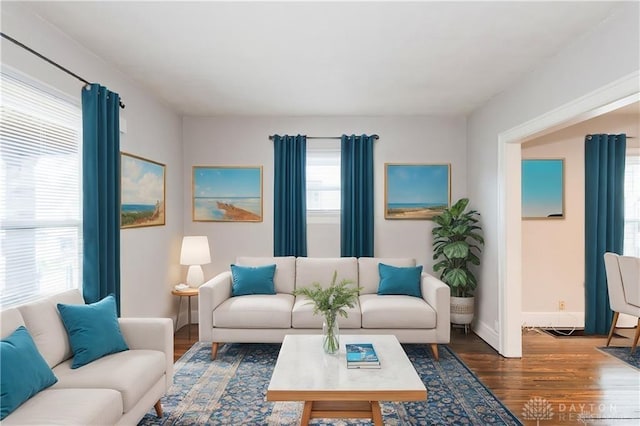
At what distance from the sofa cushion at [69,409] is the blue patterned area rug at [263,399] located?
802 mm

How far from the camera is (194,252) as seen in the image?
4.68 metres

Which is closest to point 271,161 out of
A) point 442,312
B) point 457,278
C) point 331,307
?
point 457,278

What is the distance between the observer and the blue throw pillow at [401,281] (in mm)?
4434

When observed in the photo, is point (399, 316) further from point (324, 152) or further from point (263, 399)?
point (324, 152)

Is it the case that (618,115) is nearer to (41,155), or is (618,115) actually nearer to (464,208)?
(464,208)

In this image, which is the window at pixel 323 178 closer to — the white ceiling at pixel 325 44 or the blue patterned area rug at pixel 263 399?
the white ceiling at pixel 325 44

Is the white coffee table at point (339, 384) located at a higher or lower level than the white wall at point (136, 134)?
lower

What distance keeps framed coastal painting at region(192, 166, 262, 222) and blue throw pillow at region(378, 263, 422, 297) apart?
5.91 feet

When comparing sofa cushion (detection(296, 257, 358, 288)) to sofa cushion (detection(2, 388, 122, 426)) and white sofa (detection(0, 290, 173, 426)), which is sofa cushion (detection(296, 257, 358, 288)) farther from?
sofa cushion (detection(2, 388, 122, 426))

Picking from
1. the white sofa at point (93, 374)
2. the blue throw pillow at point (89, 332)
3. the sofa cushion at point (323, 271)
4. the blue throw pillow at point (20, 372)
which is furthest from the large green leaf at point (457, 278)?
the blue throw pillow at point (20, 372)

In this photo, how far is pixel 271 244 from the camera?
5.34 metres

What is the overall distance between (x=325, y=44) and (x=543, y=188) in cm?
364

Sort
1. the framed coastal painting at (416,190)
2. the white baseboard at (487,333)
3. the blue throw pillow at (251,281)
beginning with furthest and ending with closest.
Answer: the framed coastal painting at (416,190)
the blue throw pillow at (251,281)
the white baseboard at (487,333)

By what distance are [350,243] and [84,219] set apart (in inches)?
120
